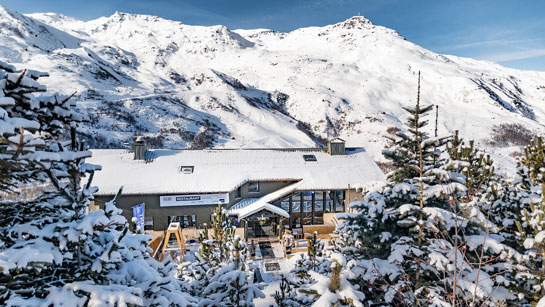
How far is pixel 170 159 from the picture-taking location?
1138 inches

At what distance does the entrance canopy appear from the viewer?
23859 mm

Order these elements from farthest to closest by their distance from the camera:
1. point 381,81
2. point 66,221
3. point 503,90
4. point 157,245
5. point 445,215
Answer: point 503,90
point 381,81
point 157,245
point 445,215
point 66,221

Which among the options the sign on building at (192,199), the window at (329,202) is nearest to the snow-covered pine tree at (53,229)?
the sign on building at (192,199)

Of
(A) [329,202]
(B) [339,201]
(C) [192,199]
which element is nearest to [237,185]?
(C) [192,199]

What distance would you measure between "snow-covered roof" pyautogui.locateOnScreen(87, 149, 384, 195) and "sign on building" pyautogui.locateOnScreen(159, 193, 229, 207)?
55cm

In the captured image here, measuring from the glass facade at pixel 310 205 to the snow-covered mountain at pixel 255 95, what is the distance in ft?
187

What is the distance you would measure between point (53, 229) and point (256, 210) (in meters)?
20.5

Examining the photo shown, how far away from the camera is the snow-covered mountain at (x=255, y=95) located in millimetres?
91625

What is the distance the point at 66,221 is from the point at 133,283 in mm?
1456

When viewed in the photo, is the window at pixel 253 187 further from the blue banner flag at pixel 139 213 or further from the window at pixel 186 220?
the blue banner flag at pixel 139 213

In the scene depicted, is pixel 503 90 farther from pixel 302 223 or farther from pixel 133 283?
pixel 133 283

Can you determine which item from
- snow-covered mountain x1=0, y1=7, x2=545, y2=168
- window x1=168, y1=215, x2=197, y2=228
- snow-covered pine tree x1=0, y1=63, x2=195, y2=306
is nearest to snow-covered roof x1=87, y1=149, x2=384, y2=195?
window x1=168, y1=215, x2=197, y2=228

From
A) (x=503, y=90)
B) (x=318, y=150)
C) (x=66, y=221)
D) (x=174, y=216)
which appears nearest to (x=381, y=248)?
(x=66, y=221)

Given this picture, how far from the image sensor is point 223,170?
90.5 ft
